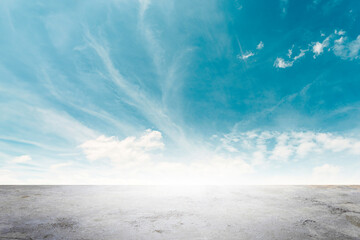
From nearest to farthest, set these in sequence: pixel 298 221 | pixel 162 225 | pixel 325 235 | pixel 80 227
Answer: pixel 325 235
pixel 80 227
pixel 162 225
pixel 298 221

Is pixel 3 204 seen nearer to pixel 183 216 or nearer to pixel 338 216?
pixel 183 216

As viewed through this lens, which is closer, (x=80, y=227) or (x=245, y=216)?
A: (x=80, y=227)

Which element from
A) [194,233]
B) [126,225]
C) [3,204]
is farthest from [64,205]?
[194,233]

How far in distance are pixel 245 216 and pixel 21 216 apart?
4106 millimetres

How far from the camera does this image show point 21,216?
3123 mm

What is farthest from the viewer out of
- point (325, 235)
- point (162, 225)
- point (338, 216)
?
point (338, 216)

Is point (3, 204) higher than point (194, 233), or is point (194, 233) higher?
point (3, 204)

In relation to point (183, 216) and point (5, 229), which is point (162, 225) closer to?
point (183, 216)

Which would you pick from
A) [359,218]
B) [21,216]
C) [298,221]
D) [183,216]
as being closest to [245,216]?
[298,221]

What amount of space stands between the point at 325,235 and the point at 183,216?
2191 mm

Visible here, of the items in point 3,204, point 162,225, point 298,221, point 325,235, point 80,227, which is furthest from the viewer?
point 3,204

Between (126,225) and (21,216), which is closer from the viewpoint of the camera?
(126,225)

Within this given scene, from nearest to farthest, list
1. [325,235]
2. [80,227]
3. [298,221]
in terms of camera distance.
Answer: [325,235] < [80,227] < [298,221]

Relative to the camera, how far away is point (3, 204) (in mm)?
3979
